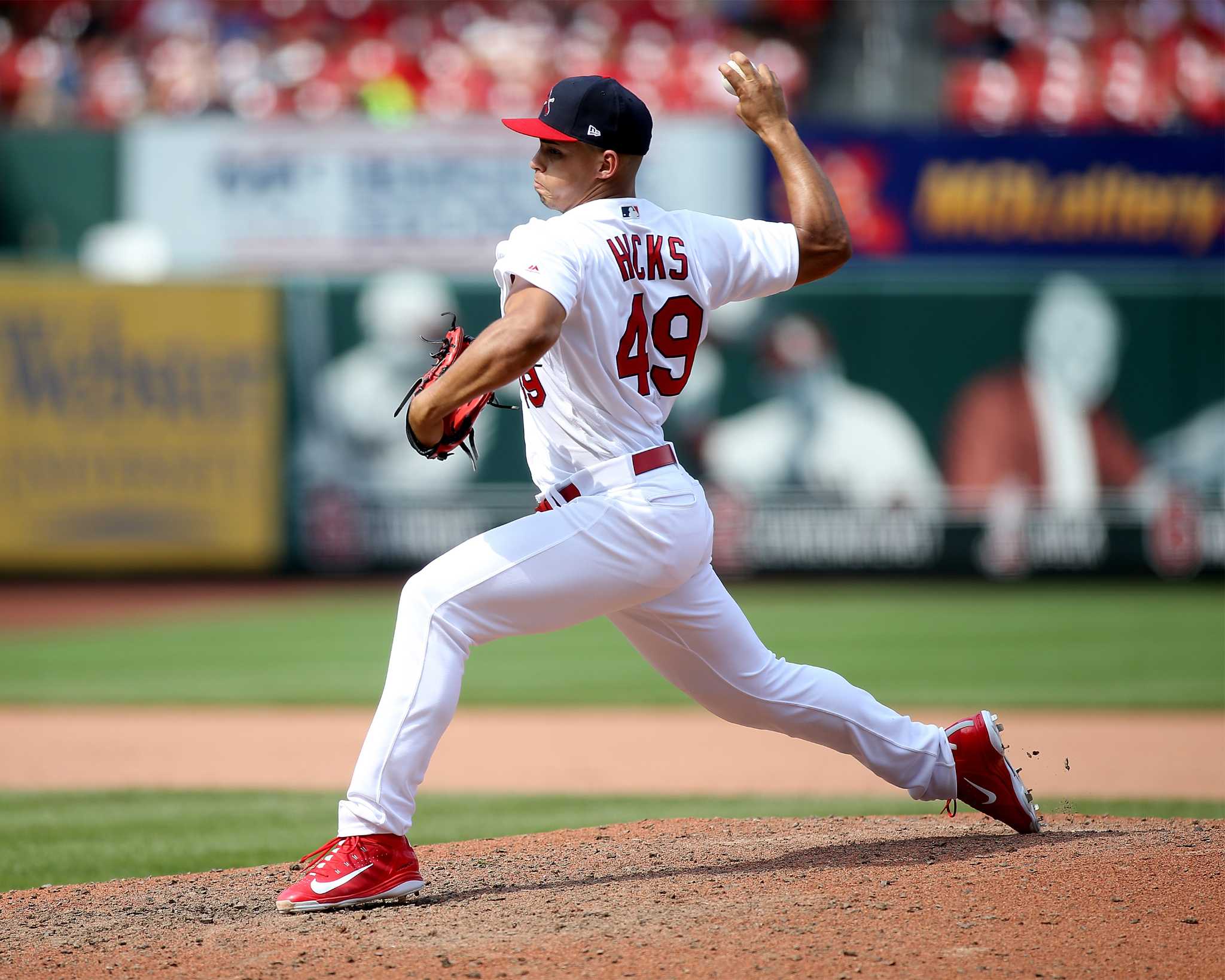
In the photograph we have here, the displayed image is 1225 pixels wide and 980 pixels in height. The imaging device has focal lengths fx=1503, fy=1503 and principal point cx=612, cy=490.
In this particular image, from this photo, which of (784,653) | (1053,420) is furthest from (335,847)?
(1053,420)

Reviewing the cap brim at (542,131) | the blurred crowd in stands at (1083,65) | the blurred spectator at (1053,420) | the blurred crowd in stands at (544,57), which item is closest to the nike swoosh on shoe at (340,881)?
the cap brim at (542,131)

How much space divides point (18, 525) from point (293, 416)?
8.20ft

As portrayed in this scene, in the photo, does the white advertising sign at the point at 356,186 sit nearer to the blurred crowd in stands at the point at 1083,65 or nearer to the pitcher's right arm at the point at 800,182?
the blurred crowd in stands at the point at 1083,65

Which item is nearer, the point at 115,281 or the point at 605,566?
the point at 605,566

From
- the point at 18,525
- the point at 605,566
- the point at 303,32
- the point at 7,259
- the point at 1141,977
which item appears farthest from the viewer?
the point at 303,32

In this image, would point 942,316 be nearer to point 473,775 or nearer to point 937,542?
point 937,542

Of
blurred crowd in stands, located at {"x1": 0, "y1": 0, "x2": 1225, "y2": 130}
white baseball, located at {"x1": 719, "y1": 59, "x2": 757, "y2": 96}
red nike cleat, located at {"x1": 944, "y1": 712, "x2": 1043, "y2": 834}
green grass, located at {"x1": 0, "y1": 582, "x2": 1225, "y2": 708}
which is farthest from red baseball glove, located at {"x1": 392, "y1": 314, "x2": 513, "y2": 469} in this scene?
blurred crowd in stands, located at {"x1": 0, "y1": 0, "x2": 1225, "y2": 130}

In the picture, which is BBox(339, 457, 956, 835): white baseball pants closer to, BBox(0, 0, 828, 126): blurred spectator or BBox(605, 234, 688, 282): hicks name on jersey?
BBox(605, 234, 688, 282): hicks name on jersey

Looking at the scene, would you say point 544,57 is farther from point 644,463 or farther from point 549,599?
point 549,599

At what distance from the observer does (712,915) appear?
3197 mm

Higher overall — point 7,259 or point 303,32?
point 303,32

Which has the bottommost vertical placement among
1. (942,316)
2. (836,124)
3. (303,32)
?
(942,316)

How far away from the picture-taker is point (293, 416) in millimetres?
13133

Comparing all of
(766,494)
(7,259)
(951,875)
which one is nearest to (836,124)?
(766,494)
